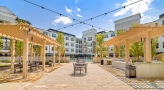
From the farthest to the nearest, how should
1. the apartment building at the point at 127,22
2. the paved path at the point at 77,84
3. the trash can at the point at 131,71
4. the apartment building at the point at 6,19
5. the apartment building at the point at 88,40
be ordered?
the apartment building at the point at 88,40
the apartment building at the point at 127,22
the apartment building at the point at 6,19
the trash can at the point at 131,71
the paved path at the point at 77,84

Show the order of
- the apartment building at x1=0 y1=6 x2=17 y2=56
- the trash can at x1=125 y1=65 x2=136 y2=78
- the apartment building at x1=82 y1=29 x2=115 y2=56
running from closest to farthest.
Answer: the trash can at x1=125 y1=65 x2=136 y2=78 < the apartment building at x1=0 y1=6 x2=17 y2=56 < the apartment building at x1=82 y1=29 x2=115 y2=56

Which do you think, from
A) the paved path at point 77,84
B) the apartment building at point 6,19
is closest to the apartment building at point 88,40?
the apartment building at point 6,19

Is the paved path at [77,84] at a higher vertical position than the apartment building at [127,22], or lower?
lower

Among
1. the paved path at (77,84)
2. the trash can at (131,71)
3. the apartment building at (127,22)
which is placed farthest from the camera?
the apartment building at (127,22)

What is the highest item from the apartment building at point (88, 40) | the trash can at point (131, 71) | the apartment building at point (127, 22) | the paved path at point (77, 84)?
the apartment building at point (127, 22)

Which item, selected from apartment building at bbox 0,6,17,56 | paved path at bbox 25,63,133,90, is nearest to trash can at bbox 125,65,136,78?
paved path at bbox 25,63,133,90

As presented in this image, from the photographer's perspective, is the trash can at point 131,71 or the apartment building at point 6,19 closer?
the trash can at point 131,71

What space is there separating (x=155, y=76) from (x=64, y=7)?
27.9ft

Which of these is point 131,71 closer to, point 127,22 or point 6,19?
point 127,22

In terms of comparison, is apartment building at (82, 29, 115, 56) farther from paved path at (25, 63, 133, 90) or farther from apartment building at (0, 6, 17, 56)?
paved path at (25, 63, 133, 90)

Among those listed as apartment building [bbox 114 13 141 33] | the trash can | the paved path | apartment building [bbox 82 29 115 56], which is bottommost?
the paved path

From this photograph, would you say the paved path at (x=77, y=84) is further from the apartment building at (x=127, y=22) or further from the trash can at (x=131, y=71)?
the apartment building at (x=127, y=22)

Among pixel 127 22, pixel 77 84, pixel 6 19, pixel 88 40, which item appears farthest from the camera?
pixel 88 40

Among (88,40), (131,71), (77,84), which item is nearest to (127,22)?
(88,40)
